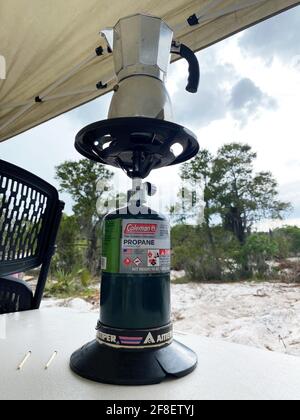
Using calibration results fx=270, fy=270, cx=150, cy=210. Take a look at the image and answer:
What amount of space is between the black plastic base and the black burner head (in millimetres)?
241

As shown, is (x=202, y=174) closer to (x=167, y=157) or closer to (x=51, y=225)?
(x=51, y=225)

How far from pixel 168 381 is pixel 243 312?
1.03 m

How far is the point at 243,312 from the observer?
48.7 inches

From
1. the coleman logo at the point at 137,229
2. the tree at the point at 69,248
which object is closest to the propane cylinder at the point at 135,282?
the coleman logo at the point at 137,229

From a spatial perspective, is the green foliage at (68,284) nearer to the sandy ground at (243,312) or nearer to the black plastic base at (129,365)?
the sandy ground at (243,312)

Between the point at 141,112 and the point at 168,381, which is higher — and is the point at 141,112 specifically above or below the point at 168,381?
above

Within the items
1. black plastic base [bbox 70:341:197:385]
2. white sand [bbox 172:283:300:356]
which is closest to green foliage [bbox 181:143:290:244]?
white sand [bbox 172:283:300:356]

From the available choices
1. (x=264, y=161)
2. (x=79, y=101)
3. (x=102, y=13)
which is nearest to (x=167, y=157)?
(x=102, y=13)

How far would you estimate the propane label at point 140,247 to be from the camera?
35 centimetres

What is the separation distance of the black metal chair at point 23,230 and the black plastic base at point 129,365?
314 millimetres

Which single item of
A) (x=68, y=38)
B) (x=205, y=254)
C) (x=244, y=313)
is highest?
(x=68, y=38)

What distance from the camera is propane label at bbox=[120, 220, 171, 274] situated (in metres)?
0.35

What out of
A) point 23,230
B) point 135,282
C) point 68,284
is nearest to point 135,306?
point 135,282

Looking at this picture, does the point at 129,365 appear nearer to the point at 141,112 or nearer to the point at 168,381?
the point at 168,381
